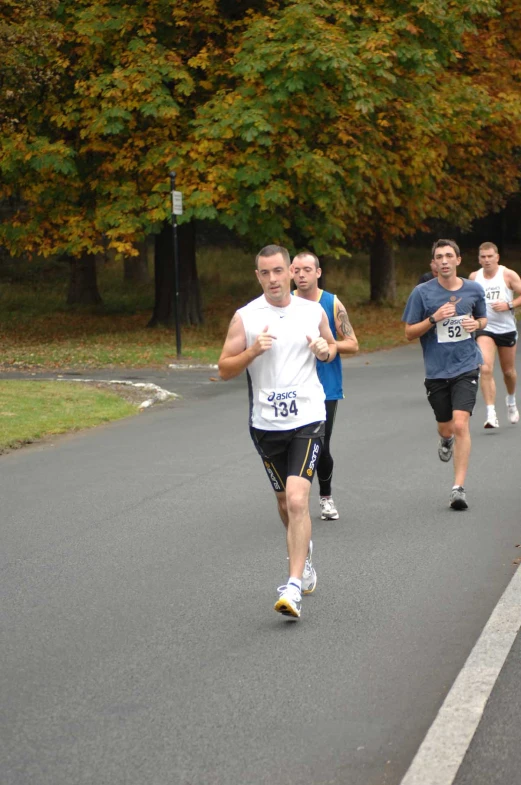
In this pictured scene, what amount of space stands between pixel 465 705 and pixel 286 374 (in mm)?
2223

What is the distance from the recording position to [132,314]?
36.2 metres

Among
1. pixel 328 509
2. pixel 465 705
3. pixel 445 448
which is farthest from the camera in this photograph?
pixel 445 448

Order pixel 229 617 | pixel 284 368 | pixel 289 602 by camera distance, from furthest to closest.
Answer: pixel 284 368, pixel 229 617, pixel 289 602

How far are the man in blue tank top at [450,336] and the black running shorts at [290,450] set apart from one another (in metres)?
3.00

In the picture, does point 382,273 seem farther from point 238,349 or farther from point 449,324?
point 238,349

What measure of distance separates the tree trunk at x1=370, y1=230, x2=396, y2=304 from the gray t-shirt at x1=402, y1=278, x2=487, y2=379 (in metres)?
30.5

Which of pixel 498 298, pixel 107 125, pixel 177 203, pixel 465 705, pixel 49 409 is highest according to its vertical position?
pixel 107 125

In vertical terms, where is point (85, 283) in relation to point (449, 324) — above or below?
below

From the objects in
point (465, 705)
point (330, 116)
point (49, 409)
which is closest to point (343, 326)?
point (465, 705)

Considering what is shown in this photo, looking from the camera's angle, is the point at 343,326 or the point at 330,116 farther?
the point at 330,116

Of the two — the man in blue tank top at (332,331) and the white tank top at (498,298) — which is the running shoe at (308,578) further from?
the white tank top at (498,298)

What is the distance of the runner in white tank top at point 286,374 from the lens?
666 centimetres

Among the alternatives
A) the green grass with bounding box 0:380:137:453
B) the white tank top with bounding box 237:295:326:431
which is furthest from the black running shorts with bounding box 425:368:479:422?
the green grass with bounding box 0:380:137:453

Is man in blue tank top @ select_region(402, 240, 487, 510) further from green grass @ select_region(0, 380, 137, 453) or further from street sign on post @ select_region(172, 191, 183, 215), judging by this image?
street sign on post @ select_region(172, 191, 183, 215)
